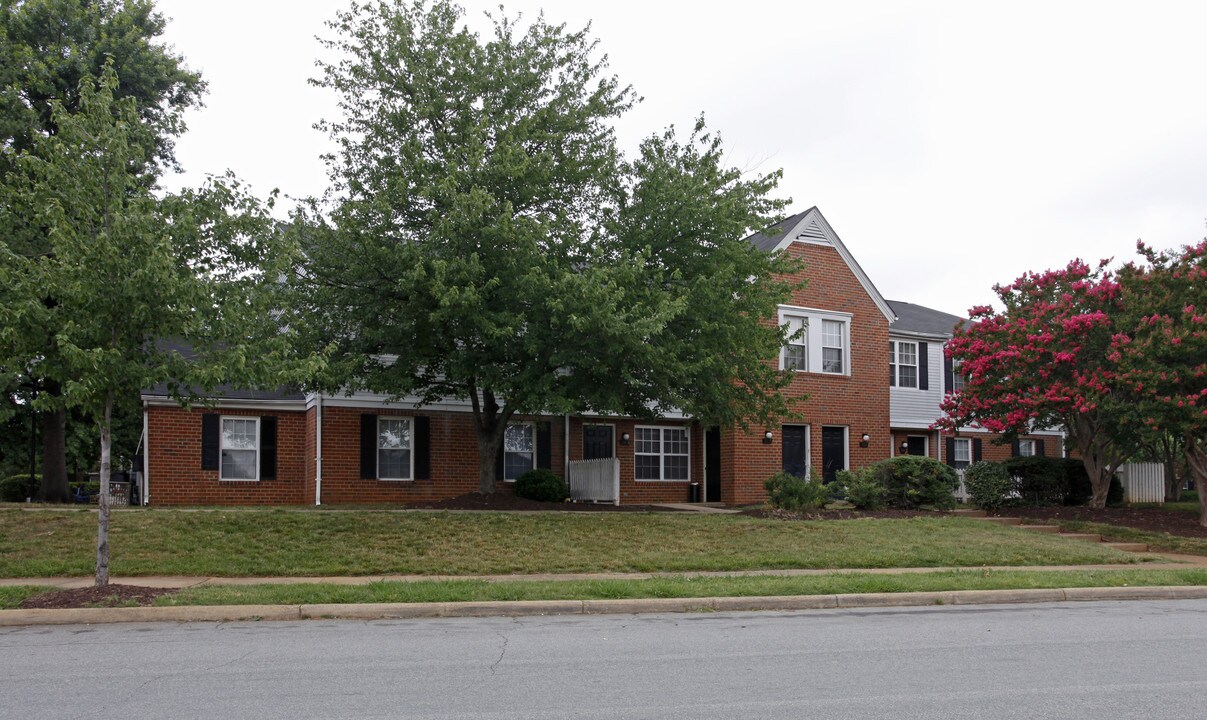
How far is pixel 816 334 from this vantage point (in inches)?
1051

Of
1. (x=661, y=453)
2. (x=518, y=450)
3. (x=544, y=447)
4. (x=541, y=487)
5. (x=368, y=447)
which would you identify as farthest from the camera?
(x=661, y=453)

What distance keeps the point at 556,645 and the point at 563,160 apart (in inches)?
461

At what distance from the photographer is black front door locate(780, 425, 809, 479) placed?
26500 millimetres

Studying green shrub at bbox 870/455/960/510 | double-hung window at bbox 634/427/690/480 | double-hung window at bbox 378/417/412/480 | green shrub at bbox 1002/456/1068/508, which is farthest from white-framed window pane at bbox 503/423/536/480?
green shrub at bbox 1002/456/1068/508

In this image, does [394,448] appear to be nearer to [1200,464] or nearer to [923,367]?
[923,367]

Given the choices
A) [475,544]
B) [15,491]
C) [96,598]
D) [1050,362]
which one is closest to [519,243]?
[475,544]

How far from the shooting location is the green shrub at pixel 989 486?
21328 millimetres

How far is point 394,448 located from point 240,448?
3.60 meters

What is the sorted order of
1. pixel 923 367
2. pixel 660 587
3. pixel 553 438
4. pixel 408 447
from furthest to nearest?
pixel 923 367 < pixel 553 438 < pixel 408 447 < pixel 660 587

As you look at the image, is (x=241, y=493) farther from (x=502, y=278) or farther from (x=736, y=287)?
(x=736, y=287)

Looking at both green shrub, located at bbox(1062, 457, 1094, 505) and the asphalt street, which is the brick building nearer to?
green shrub, located at bbox(1062, 457, 1094, 505)

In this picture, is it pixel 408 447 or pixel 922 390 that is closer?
pixel 408 447

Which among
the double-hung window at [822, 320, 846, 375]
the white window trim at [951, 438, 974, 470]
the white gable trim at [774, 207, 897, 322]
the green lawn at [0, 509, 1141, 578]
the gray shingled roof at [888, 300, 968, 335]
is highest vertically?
the white gable trim at [774, 207, 897, 322]

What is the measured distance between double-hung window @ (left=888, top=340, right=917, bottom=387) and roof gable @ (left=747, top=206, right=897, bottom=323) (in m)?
1.49
